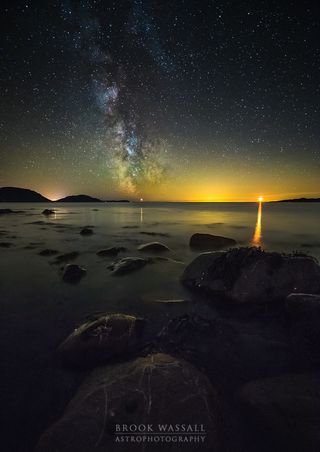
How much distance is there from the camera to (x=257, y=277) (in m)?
6.42

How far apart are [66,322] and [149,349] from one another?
226cm

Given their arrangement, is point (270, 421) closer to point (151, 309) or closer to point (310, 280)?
point (151, 309)

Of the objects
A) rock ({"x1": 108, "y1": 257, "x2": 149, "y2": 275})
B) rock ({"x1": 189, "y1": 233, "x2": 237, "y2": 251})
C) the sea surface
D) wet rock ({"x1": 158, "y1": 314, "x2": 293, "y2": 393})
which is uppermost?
rock ({"x1": 189, "y1": 233, "x2": 237, "y2": 251})

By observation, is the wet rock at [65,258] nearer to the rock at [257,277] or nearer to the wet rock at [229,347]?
the rock at [257,277]

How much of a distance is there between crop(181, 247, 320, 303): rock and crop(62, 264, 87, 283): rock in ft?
13.7

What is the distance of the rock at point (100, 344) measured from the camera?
3951mm

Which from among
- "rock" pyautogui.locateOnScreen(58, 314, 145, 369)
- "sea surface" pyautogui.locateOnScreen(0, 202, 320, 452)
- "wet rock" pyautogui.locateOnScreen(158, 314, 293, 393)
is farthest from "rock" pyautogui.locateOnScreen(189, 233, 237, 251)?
"rock" pyautogui.locateOnScreen(58, 314, 145, 369)

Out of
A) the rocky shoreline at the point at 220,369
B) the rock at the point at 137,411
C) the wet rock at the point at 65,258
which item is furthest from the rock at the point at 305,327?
the wet rock at the point at 65,258

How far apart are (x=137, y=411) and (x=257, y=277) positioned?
15.6 ft

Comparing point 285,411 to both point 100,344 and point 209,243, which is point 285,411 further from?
point 209,243

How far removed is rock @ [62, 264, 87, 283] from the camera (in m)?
8.16

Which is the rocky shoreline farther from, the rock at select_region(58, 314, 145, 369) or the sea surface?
the sea surface

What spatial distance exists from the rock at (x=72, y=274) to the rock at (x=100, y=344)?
3.96 m

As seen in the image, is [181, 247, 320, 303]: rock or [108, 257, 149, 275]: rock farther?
[108, 257, 149, 275]: rock
